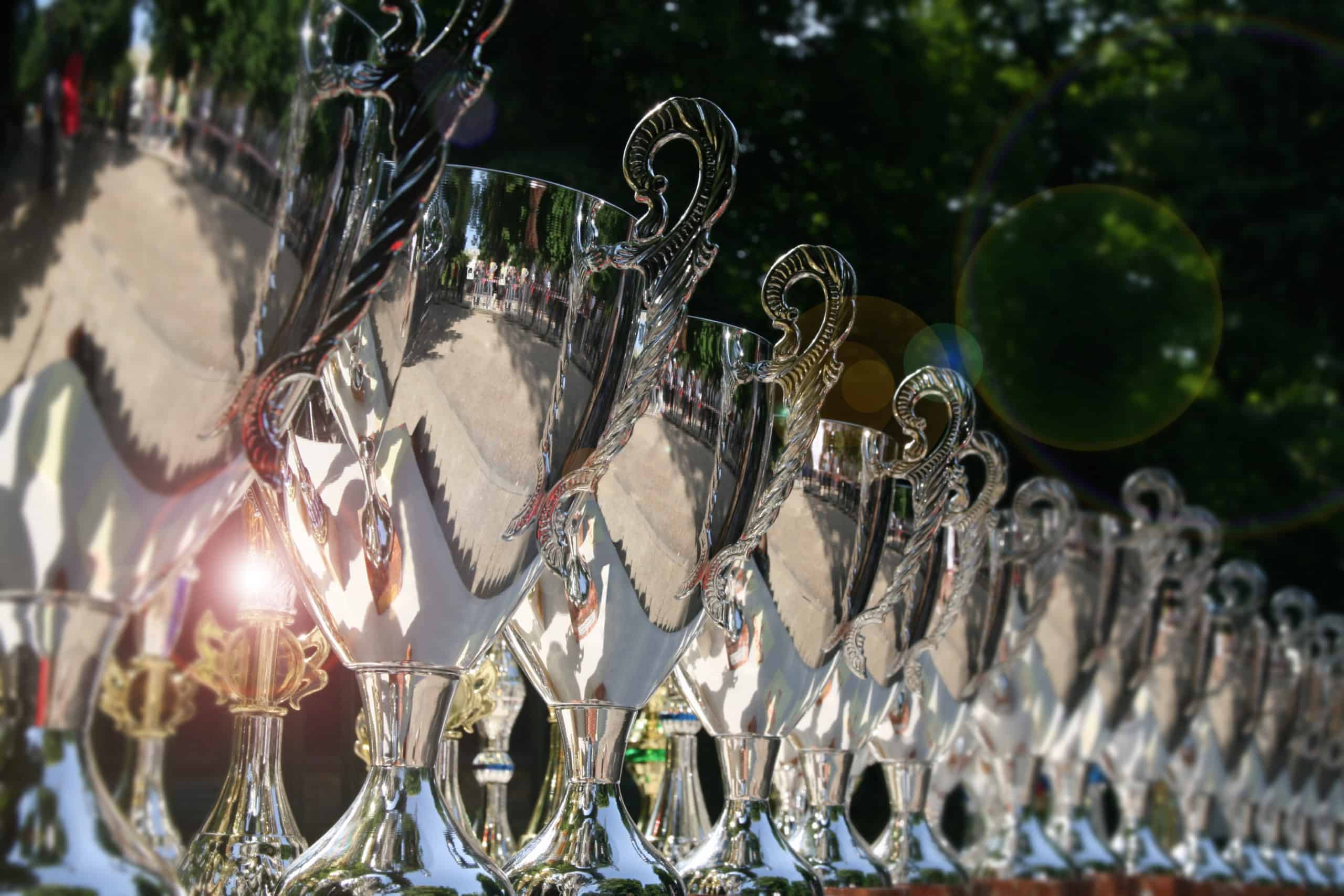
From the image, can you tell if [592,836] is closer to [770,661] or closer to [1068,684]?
[770,661]

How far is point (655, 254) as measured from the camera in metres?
0.68

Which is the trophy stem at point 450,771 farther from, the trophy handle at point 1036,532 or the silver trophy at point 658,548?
the trophy handle at point 1036,532

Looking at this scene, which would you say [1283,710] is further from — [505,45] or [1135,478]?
[505,45]

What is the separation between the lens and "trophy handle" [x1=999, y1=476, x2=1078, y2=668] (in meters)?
1.51

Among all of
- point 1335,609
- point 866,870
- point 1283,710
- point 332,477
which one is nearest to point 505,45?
point 866,870

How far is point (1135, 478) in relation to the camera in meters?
1.93

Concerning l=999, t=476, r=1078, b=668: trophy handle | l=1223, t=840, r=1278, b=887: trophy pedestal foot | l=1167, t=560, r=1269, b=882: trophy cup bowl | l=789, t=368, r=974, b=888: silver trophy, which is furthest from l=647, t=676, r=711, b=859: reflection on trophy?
l=1223, t=840, r=1278, b=887: trophy pedestal foot

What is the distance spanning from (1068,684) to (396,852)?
4.30 ft

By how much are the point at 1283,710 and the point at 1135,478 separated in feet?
2.70

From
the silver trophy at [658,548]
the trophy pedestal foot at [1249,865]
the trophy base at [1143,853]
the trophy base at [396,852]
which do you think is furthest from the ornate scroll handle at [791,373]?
the trophy pedestal foot at [1249,865]

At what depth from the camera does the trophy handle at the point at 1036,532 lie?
4.96ft

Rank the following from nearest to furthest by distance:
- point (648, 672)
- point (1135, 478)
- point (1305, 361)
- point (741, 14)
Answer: point (648, 672), point (1135, 478), point (741, 14), point (1305, 361)

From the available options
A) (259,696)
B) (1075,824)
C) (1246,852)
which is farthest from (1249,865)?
(259,696)

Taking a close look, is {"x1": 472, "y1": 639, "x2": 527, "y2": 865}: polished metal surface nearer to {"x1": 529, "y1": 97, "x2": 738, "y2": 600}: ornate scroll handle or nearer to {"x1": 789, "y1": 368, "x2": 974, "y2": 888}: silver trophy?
{"x1": 789, "y1": 368, "x2": 974, "y2": 888}: silver trophy
